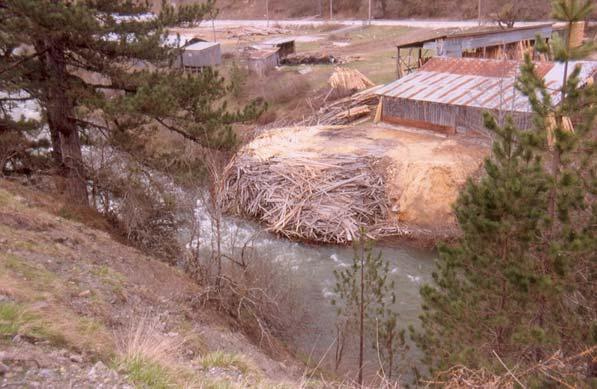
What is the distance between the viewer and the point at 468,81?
2558cm

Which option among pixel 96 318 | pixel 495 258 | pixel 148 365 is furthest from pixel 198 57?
pixel 148 365

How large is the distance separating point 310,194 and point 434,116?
7276mm

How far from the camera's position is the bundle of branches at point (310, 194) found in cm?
2159

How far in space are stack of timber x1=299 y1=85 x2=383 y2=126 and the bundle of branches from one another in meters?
6.54

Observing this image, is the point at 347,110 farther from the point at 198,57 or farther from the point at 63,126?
the point at 63,126

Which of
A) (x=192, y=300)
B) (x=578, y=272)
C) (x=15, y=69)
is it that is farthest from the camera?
Result: (x=15, y=69)

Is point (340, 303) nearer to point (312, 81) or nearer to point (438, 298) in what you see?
point (438, 298)

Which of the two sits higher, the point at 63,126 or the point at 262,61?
the point at 63,126

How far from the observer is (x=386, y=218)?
72.9 feet

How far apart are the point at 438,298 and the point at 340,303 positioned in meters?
6.45

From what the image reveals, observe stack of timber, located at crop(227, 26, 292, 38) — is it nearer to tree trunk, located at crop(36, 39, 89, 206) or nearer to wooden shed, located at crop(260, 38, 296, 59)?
wooden shed, located at crop(260, 38, 296, 59)

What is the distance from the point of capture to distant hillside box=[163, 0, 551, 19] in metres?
53.9

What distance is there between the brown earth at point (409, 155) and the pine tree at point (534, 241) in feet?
36.4

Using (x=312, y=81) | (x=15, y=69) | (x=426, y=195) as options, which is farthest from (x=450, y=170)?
(x=312, y=81)
